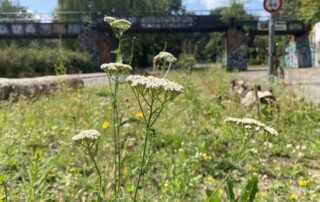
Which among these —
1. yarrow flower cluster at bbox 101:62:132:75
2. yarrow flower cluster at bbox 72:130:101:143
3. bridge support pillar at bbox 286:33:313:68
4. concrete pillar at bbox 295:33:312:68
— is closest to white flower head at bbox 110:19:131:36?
yarrow flower cluster at bbox 101:62:132:75

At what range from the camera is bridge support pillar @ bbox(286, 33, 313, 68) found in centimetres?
3816

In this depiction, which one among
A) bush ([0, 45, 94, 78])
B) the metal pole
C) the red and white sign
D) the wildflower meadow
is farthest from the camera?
bush ([0, 45, 94, 78])

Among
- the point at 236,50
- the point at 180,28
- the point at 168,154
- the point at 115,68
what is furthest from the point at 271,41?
the point at 236,50

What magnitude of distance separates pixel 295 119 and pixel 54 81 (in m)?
6.56

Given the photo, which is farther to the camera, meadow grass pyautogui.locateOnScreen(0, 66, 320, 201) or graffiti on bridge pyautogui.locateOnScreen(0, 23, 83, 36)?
graffiti on bridge pyautogui.locateOnScreen(0, 23, 83, 36)

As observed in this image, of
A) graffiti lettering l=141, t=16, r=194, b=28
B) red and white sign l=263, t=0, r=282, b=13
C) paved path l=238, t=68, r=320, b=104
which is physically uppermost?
graffiti lettering l=141, t=16, r=194, b=28

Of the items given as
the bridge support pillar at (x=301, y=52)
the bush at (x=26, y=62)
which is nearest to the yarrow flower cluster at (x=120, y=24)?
the bush at (x=26, y=62)

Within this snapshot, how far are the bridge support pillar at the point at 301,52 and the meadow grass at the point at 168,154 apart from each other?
3396 cm

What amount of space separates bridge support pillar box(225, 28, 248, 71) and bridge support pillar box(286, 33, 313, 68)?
4.27 meters

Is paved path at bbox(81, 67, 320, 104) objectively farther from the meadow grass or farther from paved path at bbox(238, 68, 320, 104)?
the meadow grass

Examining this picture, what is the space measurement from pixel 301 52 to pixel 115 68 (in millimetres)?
41429

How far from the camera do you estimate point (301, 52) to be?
40.1m

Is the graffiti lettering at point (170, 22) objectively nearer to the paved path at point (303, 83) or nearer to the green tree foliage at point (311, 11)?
the green tree foliage at point (311, 11)

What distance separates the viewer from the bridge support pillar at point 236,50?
37562 mm
